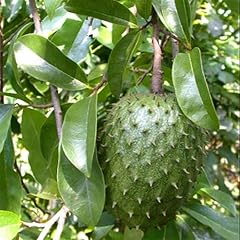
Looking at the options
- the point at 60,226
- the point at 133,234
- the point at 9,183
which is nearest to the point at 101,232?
the point at 133,234

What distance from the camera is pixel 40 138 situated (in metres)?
1.09

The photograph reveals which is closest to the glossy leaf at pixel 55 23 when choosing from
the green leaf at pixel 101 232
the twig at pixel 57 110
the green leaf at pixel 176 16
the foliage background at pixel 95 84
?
the foliage background at pixel 95 84

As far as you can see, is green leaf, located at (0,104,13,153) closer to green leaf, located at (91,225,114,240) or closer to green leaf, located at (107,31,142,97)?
green leaf, located at (107,31,142,97)

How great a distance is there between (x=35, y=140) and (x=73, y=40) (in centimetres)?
21

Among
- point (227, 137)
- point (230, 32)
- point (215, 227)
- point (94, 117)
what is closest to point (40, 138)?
point (94, 117)

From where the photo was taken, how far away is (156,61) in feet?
3.11

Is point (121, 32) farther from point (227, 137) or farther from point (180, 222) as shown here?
point (227, 137)

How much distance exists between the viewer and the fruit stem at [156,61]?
941 mm

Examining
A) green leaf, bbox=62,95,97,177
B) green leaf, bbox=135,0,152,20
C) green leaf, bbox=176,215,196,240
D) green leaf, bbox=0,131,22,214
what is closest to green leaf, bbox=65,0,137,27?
green leaf, bbox=135,0,152,20

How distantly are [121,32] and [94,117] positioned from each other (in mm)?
332

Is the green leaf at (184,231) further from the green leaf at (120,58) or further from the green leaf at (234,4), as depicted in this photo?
the green leaf at (234,4)

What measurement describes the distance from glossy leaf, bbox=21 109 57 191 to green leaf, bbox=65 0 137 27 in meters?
0.30

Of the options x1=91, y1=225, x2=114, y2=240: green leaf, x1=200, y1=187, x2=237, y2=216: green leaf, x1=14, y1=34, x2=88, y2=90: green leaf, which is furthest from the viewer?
x1=200, y1=187, x2=237, y2=216: green leaf

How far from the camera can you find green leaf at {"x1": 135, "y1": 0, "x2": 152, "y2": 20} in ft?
3.13
